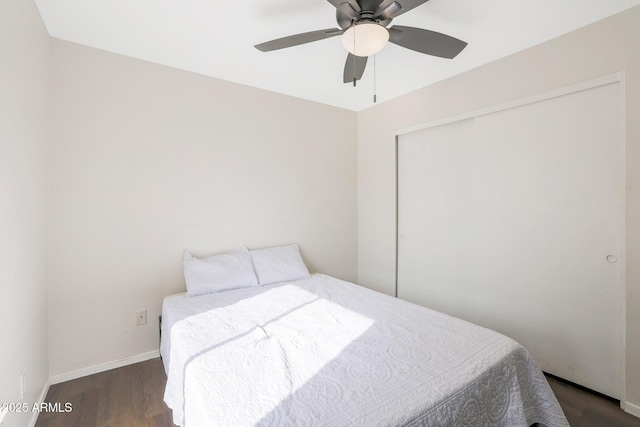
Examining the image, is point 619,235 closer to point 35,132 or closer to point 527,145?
point 527,145

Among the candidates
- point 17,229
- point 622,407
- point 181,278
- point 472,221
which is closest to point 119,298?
point 181,278

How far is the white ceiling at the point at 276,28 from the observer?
1724 millimetres

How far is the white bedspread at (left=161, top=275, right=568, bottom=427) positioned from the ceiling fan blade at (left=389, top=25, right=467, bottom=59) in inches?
62.2

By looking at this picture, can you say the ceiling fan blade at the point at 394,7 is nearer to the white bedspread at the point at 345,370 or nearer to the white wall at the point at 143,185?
the white bedspread at the point at 345,370

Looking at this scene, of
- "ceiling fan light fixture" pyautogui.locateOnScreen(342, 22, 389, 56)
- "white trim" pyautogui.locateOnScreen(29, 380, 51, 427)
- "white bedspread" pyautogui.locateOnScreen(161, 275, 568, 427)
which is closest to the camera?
"white bedspread" pyautogui.locateOnScreen(161, 275, 568, 427)

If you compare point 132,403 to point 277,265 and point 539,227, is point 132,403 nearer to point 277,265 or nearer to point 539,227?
point 277,265

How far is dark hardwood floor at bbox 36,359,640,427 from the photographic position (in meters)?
1.70

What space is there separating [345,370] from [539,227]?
1.83m

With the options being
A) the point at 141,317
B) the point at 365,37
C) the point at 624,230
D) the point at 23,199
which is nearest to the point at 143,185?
the point at 23,199

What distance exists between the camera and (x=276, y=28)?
1920mm

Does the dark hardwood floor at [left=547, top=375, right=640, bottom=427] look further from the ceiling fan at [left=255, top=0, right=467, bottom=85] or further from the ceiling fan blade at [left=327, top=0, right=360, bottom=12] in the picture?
the ceiling fan blade at [left=327, top=0, right=360, bottom=12]

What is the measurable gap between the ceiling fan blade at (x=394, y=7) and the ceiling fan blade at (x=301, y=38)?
212 millimetres

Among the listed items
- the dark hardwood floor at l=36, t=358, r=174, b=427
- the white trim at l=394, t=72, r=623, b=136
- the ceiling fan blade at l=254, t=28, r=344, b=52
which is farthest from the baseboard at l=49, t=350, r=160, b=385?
the white trim at l=394, t=72, r=623, b=136

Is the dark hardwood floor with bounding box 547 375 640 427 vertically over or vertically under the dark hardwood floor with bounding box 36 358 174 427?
under
